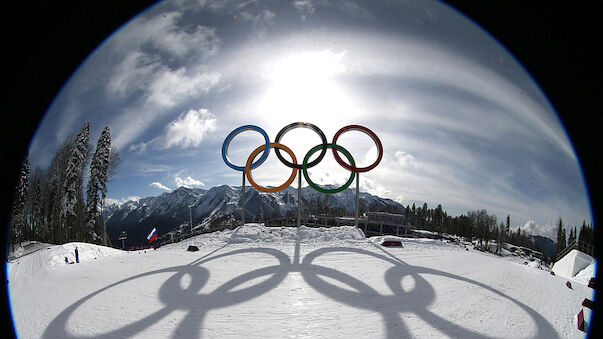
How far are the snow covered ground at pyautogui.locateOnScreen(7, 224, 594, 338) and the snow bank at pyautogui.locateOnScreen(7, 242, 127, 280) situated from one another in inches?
3.5

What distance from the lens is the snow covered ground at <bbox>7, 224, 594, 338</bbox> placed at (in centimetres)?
508

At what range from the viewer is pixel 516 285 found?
798cm

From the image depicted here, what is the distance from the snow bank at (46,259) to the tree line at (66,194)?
11.0 meters

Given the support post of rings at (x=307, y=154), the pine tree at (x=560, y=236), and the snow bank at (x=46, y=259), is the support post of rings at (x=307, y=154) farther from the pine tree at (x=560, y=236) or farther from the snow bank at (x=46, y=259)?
the pine tree at (x=560, y=236)

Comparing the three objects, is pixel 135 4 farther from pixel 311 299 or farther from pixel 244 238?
pixel 244 238

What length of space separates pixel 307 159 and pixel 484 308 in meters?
13.2

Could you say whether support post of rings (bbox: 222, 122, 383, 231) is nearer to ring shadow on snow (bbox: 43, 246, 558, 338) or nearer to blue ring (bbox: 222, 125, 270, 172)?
blue ring (bbox: 222, 125, 270, 172)

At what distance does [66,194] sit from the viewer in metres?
20.8

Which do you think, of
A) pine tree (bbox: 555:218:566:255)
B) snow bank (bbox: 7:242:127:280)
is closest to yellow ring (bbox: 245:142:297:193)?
snow bank (bbox: 7:242:127:280)

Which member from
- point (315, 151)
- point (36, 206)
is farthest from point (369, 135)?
point (36, 206)

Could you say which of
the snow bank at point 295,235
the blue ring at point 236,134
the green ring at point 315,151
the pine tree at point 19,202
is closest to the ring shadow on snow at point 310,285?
the snow bank at point 295,235

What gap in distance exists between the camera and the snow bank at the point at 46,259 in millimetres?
9172

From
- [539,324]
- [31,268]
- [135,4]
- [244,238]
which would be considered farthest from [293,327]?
[31,268]

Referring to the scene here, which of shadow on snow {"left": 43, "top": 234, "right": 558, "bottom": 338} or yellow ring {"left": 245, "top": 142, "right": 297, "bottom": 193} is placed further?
yellow ring {"left": 245, "top": 142, "right": 297, "bottom": 193}
